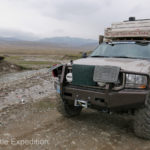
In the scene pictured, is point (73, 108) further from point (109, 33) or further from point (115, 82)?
point (109, 33)

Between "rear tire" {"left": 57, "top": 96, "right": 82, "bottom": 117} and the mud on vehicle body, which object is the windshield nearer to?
the mud on vehicle body

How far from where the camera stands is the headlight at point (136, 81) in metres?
3.70

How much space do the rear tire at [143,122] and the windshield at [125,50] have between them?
1.43 metres

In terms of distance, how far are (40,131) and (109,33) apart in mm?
3848

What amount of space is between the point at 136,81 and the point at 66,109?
85.8 inches

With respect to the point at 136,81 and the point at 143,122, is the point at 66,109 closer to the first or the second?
the point at 143,122

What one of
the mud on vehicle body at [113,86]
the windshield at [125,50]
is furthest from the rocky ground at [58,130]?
the windshield at [125,50]

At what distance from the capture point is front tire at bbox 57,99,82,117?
5.09 meters

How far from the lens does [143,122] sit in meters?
3.90

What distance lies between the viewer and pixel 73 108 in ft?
17.7

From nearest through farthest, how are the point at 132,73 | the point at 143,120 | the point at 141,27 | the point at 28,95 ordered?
1. the point at 132,73
2. the point at 143,120
3. the point at 141,27
4. the point at 28,95

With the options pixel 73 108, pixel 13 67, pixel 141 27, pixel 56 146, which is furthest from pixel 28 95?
pixel 13 67

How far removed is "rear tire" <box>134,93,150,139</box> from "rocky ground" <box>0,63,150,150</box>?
201 mm

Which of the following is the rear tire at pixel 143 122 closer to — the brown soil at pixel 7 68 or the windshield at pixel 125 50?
the windshield at pixel 125 50
